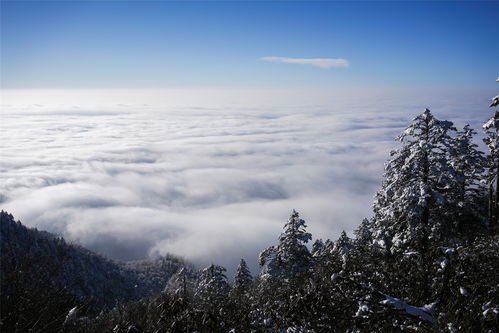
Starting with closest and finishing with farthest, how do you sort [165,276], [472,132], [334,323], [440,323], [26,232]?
1. [440,323]
2. [334,323]
3. [472,132]
4. [26,232]
5. [165,276]

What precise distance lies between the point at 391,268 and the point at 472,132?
72.0 ft

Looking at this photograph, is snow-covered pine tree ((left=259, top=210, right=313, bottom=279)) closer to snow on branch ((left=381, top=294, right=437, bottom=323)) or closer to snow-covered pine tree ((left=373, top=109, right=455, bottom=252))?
snow-covered pine tree ((left=373, top=109, right=455, bottom=252))

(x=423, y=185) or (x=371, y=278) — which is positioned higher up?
(x=423, y=185)

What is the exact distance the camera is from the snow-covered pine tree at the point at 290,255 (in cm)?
2378

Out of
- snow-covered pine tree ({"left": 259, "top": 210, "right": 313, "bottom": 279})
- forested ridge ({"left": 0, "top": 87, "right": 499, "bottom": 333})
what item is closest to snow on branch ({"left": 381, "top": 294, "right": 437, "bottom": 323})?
forested ridge ({"left": 0, "top": 87, "right": 499, "bottom": 333})

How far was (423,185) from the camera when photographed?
15203mm

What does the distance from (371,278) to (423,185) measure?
6631 mm

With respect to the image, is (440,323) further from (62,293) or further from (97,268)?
(97,268)

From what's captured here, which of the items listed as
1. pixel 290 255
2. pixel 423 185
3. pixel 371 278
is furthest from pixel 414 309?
pixel 290 255

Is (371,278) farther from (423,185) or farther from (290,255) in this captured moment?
(290,255)

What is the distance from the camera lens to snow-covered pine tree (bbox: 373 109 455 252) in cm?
1522

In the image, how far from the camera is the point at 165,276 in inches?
7825

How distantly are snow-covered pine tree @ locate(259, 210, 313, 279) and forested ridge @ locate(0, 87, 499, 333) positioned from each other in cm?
8

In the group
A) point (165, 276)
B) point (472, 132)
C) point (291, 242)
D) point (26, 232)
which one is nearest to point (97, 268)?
point (26, 232)
